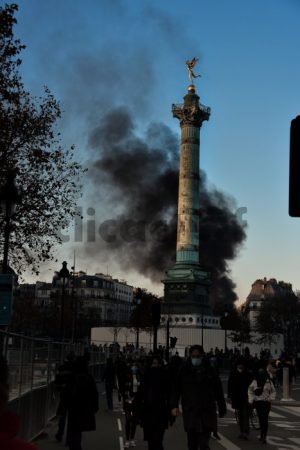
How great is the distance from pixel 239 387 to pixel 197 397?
238 inches

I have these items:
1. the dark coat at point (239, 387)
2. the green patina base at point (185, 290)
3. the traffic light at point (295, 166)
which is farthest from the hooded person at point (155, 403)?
the green patina base at point (185, 290)

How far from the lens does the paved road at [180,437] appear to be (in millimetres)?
13094

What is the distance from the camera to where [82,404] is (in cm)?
1031

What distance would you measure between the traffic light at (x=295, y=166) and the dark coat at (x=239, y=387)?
11.1m

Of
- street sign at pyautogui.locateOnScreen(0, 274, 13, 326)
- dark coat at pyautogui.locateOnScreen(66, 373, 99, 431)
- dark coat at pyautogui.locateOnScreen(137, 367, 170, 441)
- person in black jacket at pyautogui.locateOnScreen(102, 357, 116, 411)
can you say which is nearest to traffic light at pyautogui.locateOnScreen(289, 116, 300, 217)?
dark coat at pyautogui.locateOnScreen(137, 367, 170, 441)

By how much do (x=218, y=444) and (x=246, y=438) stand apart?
125 centimetres

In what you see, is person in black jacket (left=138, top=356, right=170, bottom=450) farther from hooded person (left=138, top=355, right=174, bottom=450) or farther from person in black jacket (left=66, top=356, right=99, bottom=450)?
person in black jacket (left=66, top=356, right=99, bottom=450)

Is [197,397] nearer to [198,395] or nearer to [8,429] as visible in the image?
[198,395]

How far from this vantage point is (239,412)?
49.6ft

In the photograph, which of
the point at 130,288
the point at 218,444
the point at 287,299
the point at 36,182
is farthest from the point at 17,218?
the point at 130,288

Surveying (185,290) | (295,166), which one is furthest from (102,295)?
(295,166)

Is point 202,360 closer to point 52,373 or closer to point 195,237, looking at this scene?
point 52,373

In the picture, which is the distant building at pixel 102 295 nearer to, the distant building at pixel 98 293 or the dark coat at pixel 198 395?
the distant building at pixel 98 293

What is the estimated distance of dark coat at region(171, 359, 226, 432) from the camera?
9.55 metres
